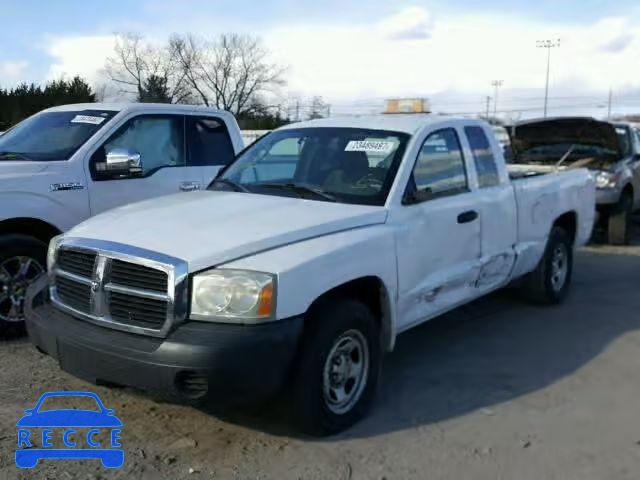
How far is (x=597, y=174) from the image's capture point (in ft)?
34.2

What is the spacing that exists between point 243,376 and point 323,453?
0.72 metres

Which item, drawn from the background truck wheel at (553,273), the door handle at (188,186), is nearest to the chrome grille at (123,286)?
the door handle at (188,186)

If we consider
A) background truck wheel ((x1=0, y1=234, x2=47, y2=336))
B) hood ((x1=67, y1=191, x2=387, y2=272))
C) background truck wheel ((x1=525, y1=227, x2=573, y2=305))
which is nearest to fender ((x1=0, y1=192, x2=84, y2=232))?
background truck wheel ((x1=0, y1=234, x2=47, y2=336))

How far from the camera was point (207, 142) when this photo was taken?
680cm

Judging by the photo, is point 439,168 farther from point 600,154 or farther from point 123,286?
point 600,154

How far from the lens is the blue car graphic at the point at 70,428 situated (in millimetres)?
3593

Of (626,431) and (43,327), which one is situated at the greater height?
(43,327)

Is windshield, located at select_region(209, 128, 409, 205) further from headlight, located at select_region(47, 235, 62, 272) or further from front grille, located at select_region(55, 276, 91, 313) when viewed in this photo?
front grille, located at select_region(55, 276, 91, 313)

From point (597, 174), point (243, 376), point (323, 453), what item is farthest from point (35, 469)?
point (597, 174)

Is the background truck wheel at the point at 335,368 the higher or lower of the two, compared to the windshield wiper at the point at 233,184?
lower

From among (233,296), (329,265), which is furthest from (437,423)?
(233,296)

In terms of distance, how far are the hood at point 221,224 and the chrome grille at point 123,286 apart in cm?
8

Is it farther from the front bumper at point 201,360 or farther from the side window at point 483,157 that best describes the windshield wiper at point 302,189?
the side window at point 483,157

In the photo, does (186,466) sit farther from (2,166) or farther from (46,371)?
(2,166)
